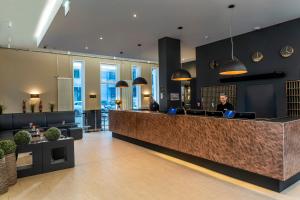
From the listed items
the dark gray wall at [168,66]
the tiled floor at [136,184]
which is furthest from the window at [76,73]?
the tiled floor at [136,184]

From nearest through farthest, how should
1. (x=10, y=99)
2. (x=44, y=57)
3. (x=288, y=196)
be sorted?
1. (x=288, y=196)
2. (x=10, y=99)
3. (x=44, y=57)

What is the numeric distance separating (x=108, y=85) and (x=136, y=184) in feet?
28.4

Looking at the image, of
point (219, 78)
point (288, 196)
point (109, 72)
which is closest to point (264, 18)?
point (219, 78)

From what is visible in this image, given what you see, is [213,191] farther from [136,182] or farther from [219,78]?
[219,78]

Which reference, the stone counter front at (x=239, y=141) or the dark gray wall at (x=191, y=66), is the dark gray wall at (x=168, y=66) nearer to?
Answer: the stone counter front at (x=239, y=141)

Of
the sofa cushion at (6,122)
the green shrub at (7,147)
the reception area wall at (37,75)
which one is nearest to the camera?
the green shrub at (7,147)

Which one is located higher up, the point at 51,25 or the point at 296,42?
the point at 51,25

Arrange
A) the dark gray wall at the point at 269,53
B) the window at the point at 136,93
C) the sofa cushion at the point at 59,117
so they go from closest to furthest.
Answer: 1. the dark gray wall at the point at 269,53
2. the sofa cushion at the point at 59,117
3. the window at the point at 136,93

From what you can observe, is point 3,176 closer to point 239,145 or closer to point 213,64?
point 239,145

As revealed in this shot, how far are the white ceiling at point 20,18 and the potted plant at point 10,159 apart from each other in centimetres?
331

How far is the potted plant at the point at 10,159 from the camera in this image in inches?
135

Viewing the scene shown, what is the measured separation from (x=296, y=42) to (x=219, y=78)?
8.04 feet

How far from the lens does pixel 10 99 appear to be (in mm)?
8906

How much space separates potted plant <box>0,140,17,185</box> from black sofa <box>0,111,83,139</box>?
3682 mm
